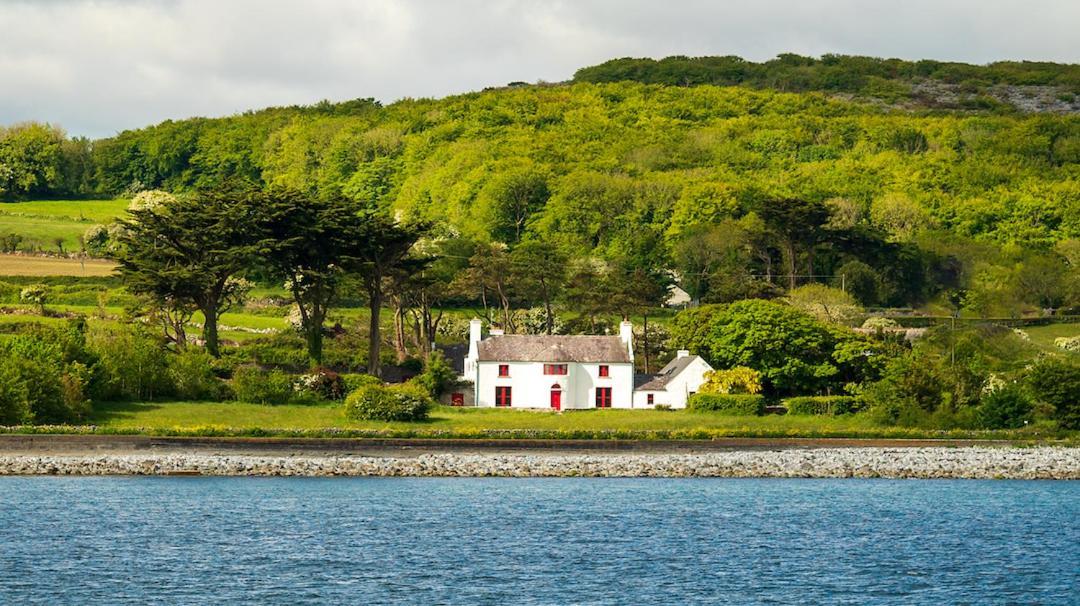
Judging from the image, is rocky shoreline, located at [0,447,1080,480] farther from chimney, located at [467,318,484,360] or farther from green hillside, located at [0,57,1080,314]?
green hillside, located at [0,57,1080,314]

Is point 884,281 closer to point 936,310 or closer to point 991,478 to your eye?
point 936,310

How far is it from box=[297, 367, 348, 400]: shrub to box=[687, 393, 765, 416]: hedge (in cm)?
1722

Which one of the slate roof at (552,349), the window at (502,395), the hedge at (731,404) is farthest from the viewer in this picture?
the slate roof at (552,349)

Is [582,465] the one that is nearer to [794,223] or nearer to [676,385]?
[676,385]

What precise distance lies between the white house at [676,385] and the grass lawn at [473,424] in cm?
428

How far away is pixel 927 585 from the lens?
3831 centimetres

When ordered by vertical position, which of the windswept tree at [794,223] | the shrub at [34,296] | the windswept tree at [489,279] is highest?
the windswept tree at [794,223]

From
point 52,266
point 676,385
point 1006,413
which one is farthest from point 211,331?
point 52,266

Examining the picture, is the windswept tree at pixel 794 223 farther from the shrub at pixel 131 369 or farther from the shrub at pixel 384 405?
the shrub at pixel 131 369

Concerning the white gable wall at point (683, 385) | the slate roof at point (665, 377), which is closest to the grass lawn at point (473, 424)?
the white gable wall at point (683, 385)

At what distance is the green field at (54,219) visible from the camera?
142 meters

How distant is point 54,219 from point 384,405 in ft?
324

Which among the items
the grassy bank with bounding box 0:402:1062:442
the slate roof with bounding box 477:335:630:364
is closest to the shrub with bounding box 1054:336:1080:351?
the grassy bank with bounding box 0:402:1062:442

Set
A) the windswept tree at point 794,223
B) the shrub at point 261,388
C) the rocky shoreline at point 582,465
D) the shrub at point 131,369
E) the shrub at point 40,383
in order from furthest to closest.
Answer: the windswept tree at point 794,223, the shrub at point 261,388, the shrub at point 131,369, the shrub at point 40,383, the rocky shoreline at point 582,465
